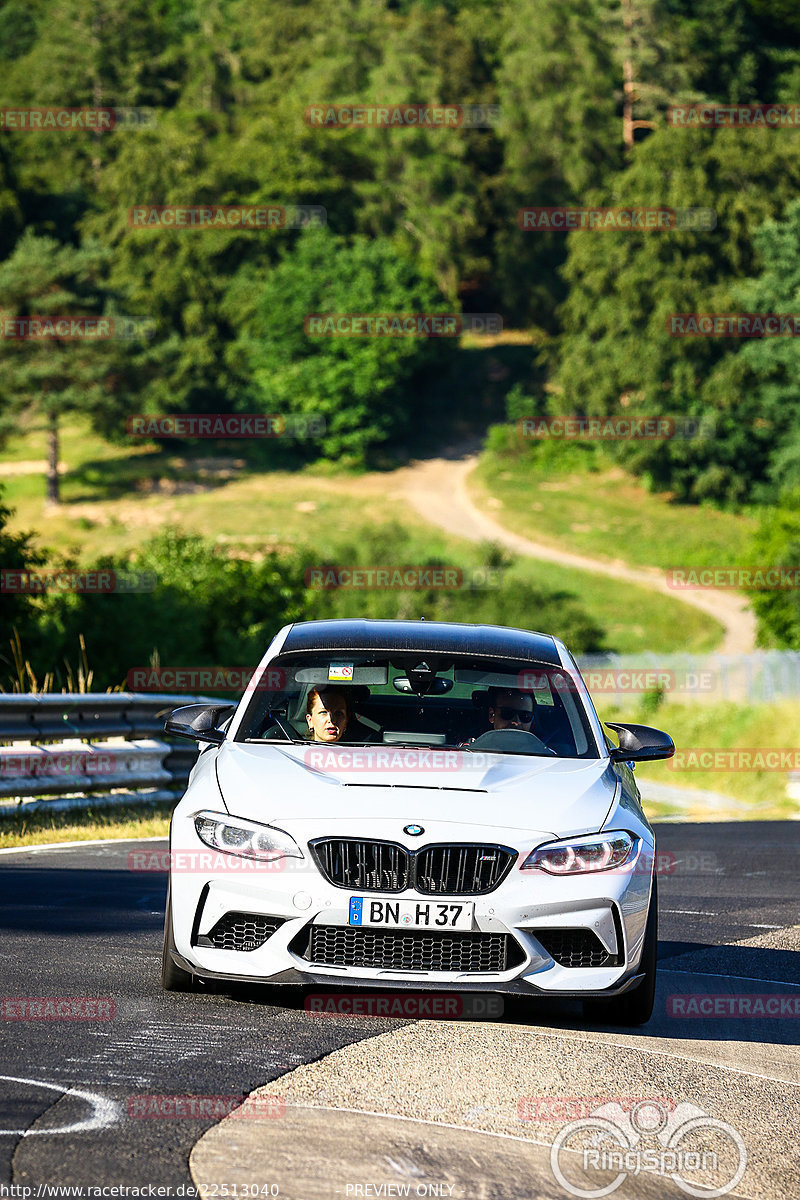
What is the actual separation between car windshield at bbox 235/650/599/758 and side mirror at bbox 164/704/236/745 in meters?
0.14

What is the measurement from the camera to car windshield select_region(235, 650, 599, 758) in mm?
7152

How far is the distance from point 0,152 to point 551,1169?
97311mm

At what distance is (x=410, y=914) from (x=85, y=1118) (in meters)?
1.58

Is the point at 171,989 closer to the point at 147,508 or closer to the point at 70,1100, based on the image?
the point at 70,1100

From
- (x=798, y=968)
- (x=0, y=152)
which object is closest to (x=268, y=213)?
(x=0, y=152)

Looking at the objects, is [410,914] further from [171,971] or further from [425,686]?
[425,686]

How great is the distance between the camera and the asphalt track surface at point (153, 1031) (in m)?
4.50

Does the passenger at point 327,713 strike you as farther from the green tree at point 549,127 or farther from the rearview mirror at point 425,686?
the green tree at point 549,127

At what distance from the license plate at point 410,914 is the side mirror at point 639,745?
1.42 m

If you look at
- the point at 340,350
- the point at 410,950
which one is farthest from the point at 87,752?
the point at 340,350

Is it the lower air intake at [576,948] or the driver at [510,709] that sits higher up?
the driver at [510,709]

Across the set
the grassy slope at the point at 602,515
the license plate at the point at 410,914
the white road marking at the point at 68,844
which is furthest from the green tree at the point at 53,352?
the license plate at the point at 410,914

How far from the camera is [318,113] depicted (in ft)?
328

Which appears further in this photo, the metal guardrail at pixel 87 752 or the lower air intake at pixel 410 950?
the metal guardrail at pixel 87 752
